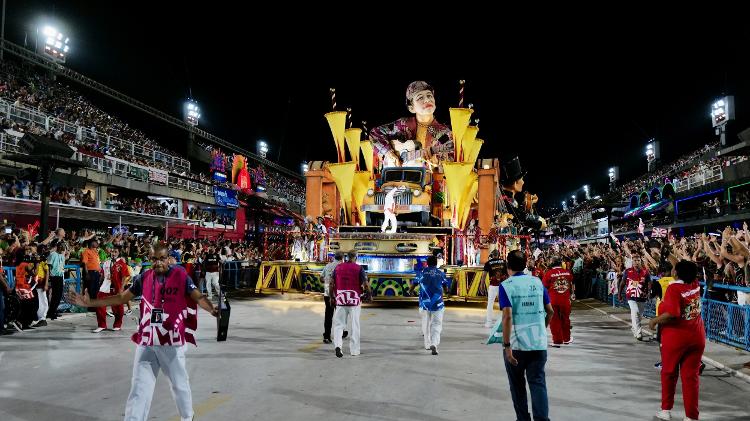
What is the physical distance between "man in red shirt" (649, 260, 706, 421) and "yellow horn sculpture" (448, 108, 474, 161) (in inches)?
652

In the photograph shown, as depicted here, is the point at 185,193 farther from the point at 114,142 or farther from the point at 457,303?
the point at 457,303

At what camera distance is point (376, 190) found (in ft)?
71.0

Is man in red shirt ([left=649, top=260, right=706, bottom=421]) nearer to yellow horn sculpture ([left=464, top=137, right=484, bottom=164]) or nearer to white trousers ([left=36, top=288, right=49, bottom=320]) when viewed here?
white trousers ([left=36, top=288, right=49, bottom=320])

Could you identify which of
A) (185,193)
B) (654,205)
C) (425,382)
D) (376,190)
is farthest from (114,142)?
(654,205)

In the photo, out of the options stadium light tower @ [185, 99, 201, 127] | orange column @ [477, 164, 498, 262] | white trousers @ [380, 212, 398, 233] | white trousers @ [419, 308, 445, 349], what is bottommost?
white trousers @ [419, 308, 445, 349]

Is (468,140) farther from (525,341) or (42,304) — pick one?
(525,341)

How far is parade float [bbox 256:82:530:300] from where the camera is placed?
18.3m

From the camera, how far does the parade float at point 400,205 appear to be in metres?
18.3

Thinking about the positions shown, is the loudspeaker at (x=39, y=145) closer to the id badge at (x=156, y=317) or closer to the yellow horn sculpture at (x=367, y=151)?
the id badge at (x=156, y=317)

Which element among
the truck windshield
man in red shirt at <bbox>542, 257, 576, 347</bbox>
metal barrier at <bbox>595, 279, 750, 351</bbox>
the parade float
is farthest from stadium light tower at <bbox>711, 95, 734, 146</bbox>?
man in red shirt at <bbox>542, 257, 576, 347</bbox>

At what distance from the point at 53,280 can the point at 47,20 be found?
33.8 meters

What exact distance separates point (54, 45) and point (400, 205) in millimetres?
31300

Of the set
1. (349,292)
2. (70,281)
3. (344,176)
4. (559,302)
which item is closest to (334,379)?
(349,292)

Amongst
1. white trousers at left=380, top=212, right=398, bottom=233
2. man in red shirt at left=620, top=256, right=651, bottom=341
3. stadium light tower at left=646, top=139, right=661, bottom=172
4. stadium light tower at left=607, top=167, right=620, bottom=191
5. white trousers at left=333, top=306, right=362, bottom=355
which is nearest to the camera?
white trousers at left=333, top=306, right=362, bottom=355
